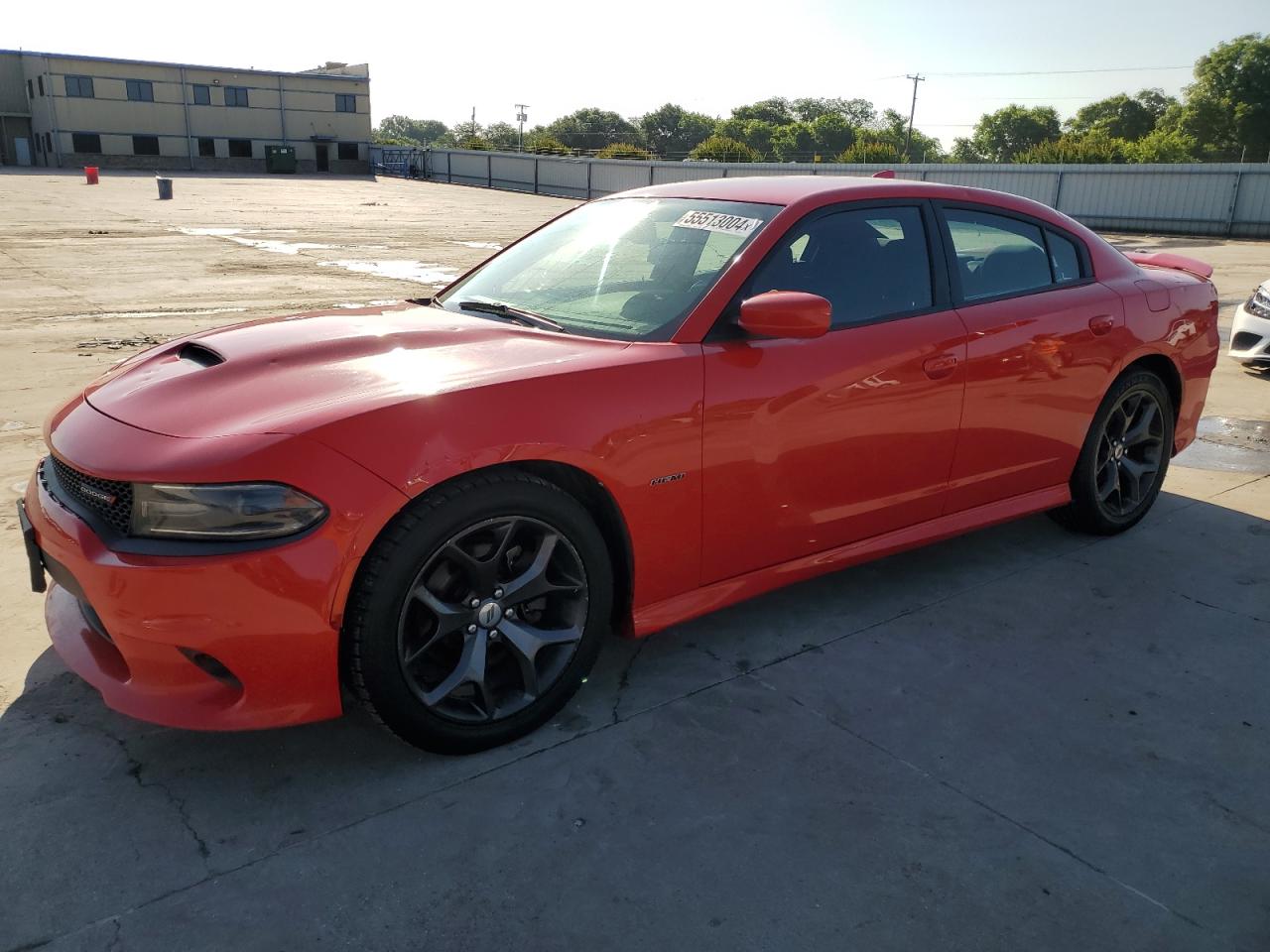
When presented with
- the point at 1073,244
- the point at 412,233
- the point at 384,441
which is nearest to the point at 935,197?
the point at 1073,244

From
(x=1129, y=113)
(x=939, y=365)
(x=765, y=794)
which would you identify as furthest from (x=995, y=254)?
(x=1129, y=113)

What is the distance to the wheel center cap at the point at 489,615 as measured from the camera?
8.80ft

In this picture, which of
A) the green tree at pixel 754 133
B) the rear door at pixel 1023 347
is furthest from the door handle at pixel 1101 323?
the green tree at pixel 754 133

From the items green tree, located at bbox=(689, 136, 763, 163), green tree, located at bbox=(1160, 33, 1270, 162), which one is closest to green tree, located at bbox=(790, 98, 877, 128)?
green tree, located at bbox=(1160, 33, 1270, 162)

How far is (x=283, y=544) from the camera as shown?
2326mm

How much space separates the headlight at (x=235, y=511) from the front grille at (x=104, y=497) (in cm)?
13

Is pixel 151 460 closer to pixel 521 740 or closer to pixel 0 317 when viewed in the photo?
pixel 521 740

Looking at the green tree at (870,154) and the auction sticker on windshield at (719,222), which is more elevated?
the green tree at (870,154)

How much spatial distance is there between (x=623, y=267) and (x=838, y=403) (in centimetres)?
91

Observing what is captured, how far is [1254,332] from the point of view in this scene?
7.89 m

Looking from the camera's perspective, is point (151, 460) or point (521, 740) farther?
point (521, 740)

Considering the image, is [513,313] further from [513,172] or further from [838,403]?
[513,172]

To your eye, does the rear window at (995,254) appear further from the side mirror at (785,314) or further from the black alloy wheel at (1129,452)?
the side mirror at (785,314)

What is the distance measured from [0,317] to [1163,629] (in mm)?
10279
